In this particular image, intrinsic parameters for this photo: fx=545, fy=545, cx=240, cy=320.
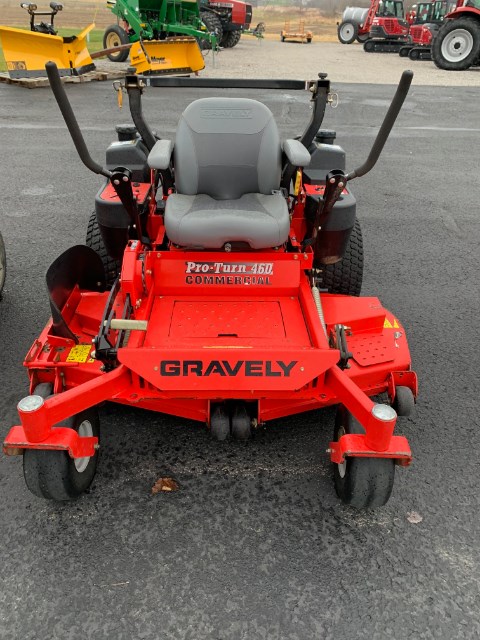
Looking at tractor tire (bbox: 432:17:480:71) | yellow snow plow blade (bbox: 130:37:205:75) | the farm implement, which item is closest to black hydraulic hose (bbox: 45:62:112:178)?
the farm implement

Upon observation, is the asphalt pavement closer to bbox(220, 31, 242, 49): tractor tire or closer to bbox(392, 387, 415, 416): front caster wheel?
bbox(392, 387, 415, 416): front caster wheel

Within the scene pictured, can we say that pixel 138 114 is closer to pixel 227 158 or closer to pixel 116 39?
pixel 227 158

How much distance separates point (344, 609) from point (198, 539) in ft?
1.74

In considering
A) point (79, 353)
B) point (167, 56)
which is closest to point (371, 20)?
point (167, 56)

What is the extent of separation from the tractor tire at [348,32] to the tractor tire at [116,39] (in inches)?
461

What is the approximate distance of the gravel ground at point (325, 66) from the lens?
1242 cm

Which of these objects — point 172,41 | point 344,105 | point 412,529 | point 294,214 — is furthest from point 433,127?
point 412,529

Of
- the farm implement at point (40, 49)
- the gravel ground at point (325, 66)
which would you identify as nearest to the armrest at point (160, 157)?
the farm implement at point (40, 49)

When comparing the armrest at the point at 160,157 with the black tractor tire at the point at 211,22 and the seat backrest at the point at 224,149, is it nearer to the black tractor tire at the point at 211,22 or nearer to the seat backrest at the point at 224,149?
the seat backrest at the point at 224,149

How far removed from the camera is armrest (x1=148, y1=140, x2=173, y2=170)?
2439 mm

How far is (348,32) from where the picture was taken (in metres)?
21.9

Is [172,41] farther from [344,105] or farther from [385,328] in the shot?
[385,328]

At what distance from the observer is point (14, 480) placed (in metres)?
2.12

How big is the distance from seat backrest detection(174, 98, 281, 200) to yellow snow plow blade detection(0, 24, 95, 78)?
791 centimetres
